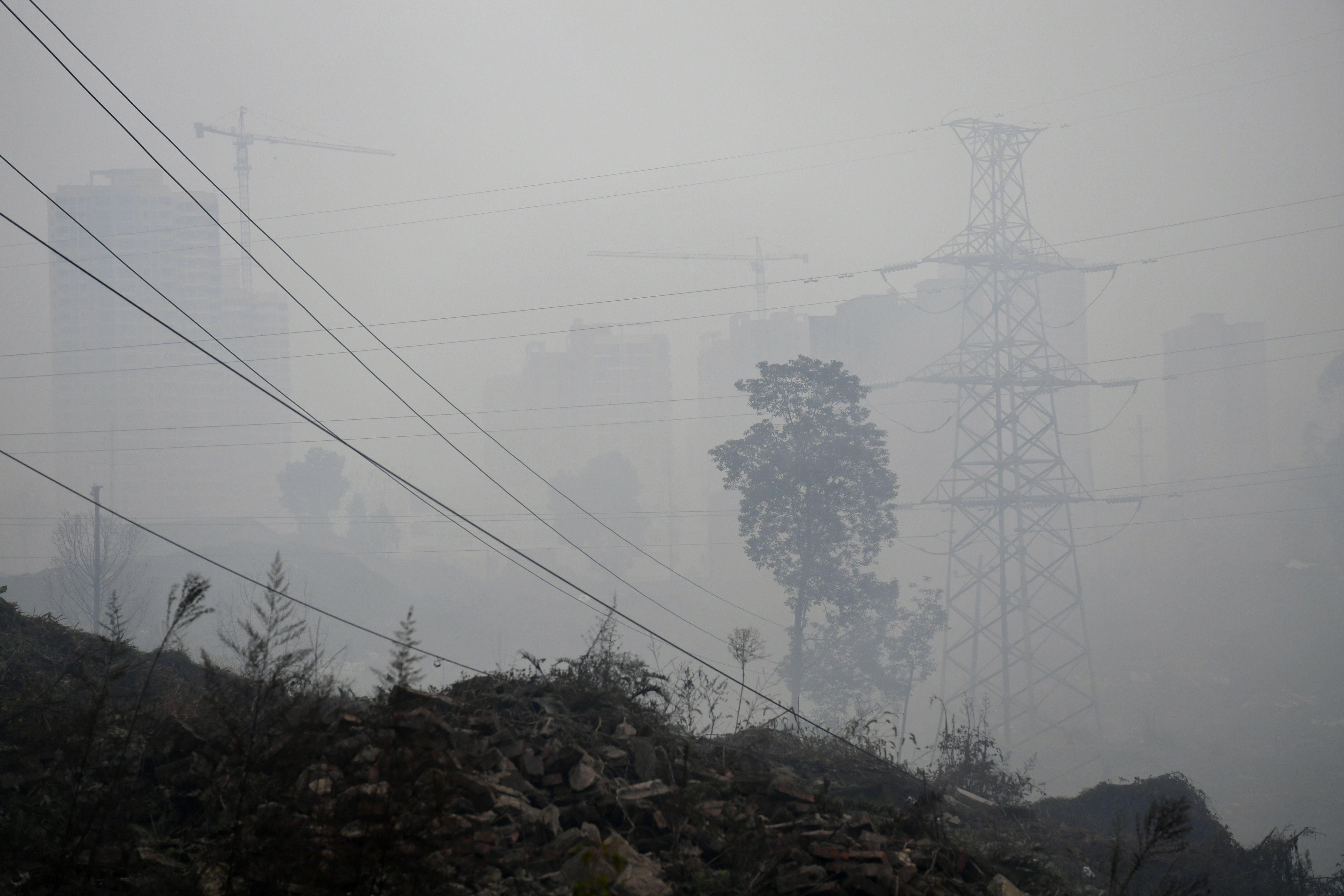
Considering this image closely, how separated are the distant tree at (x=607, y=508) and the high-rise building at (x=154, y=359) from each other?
30746 millimetres

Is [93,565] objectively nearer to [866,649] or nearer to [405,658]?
[866,649]

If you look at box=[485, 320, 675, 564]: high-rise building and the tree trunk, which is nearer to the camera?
the tree trunk

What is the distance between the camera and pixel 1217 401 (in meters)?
71.4

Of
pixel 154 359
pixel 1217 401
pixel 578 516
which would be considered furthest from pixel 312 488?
pixel 1217 401

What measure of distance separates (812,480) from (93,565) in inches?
1259

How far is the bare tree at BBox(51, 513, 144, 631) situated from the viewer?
3503 cm

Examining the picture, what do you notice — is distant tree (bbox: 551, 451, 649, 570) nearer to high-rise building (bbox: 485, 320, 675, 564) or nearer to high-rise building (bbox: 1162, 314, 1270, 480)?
high-rise building (bbox: 485, 320, 675, 564)

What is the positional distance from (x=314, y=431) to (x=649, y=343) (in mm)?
40422

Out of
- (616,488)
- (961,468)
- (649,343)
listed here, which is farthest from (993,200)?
(649,343)

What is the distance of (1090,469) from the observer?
62250mm

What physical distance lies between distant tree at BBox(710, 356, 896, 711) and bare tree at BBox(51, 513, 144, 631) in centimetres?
2487

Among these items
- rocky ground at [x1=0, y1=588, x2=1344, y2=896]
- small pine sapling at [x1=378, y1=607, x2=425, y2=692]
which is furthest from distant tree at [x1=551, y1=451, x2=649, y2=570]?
small pine sapling at [x1=378, y1=607, x2=425, y2=692]

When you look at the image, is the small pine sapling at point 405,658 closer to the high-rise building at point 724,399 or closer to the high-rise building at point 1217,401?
the high-rise building at point 724,399

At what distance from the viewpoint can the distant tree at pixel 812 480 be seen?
93.7ft
